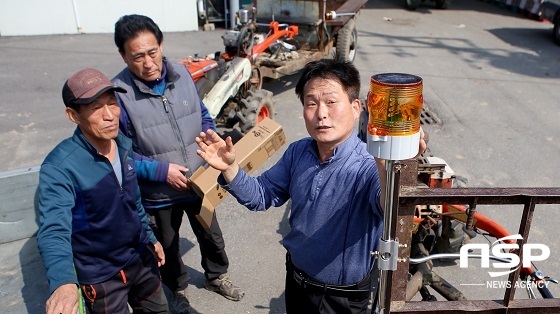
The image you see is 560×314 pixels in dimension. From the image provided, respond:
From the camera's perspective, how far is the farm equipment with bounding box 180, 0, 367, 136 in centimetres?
540

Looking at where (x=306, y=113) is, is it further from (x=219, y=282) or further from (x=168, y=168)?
(x=219, y=282)

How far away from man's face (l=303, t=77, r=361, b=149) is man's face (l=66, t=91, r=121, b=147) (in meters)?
0.89

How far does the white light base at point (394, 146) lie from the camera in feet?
3.85

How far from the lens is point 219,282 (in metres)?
3.35

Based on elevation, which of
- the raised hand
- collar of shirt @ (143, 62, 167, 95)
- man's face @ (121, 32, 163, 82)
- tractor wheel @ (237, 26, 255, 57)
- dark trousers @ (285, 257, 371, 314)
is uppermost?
man's face @ (121, 32, 163, 82)

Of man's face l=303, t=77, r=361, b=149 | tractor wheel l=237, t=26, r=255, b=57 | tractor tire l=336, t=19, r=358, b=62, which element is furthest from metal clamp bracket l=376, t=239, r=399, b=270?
tractor tire l=336, t=19, r=358, b=62

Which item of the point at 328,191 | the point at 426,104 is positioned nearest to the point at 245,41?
the point at 426,104

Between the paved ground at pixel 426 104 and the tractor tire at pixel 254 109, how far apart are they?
1.59ft

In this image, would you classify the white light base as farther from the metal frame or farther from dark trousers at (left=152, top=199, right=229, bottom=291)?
dark trousers at (left=152, top=199, right=229, bottom=291)

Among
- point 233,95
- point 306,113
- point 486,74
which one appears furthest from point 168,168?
point 486,74

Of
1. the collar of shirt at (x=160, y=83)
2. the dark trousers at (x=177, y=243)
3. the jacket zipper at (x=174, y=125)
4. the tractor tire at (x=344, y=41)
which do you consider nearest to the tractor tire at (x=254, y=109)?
the dark trousers at (x=177, y=243)

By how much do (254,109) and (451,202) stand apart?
415 cm

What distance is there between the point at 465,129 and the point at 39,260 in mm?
5409

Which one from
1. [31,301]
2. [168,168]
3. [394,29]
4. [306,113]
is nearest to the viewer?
[306,113]
